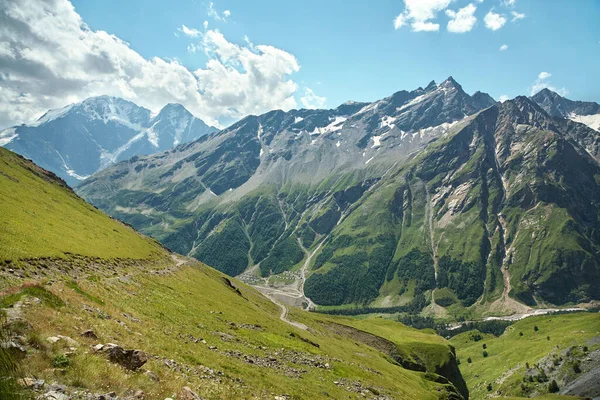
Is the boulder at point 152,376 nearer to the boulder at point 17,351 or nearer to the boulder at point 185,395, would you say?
the boulder at point 185,395

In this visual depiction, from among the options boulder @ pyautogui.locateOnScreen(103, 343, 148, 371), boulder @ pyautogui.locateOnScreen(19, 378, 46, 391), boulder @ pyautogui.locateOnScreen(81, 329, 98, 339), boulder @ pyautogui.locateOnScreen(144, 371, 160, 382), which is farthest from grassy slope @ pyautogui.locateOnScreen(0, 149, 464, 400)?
boulder @ pyautogui.locateOnScreen(19, 378, 46, 391)

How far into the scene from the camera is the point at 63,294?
2309cm

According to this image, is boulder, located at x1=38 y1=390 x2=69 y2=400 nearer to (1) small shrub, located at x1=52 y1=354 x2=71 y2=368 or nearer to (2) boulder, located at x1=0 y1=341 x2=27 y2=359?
(2) boulder, located at x1=0 y1=341 x2=27 y2=359

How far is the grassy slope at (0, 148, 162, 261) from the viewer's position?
4809 centimetres

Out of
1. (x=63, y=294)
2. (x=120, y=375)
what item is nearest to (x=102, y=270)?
(x=63, y=294)

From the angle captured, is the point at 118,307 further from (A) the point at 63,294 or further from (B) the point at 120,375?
(B) the point at 120,375

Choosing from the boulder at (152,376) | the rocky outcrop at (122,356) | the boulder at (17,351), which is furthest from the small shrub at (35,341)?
the boulder at (152,376)

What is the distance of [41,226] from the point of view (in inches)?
2488

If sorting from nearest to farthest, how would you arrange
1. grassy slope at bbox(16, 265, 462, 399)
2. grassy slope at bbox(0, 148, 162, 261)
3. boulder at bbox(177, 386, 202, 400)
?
1. grassy slope at bbox(16, 265, 462, 399)
2. boulder at bbox(177, 386, 202, 400)
3. grassy slope at bbox(0, 148, 162, 261)

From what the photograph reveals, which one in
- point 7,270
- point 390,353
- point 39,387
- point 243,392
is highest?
point 39,387

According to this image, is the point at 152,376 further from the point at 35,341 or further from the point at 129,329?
Answer: the point at 129,329

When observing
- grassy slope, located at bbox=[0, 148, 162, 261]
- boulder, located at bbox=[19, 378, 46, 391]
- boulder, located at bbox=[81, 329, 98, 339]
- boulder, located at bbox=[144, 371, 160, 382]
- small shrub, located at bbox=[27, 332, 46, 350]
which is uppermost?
boulder, located at bbox=[19, 378, 46, 391]

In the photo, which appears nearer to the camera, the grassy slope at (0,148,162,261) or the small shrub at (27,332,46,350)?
the small shrub at (27,332,46,350)

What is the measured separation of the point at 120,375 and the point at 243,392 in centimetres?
1003
